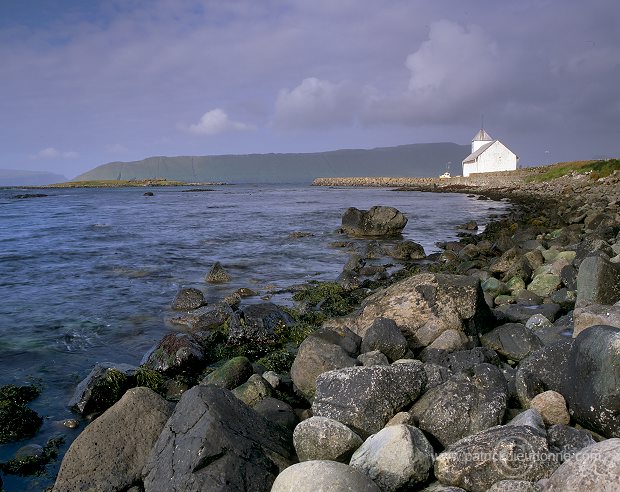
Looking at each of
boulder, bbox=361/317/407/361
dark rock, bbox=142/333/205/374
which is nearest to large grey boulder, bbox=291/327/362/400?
boulder, bbox=361/317/407/361

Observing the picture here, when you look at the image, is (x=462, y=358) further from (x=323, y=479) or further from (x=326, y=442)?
(x=323, y=479)

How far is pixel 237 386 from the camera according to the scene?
6.55 meters

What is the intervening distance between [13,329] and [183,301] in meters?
3.45

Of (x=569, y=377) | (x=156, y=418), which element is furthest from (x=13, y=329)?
(x=569, y=377)

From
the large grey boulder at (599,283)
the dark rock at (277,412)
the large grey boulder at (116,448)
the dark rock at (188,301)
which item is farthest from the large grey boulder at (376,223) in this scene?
the large grey boulder at (116,448)

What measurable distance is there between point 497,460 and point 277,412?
8.06ft

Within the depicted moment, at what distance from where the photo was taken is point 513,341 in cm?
696

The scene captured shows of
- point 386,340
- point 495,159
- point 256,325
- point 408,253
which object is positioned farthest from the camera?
point 495,159

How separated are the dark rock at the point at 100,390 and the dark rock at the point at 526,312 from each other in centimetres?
604

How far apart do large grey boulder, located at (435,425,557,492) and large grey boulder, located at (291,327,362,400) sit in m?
2.45

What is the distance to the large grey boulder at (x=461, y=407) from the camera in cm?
451

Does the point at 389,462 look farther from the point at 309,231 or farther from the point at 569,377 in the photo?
the point at 309,231

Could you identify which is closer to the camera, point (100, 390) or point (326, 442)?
point (326, 442)

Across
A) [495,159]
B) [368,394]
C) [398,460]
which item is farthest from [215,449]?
[495,159]
